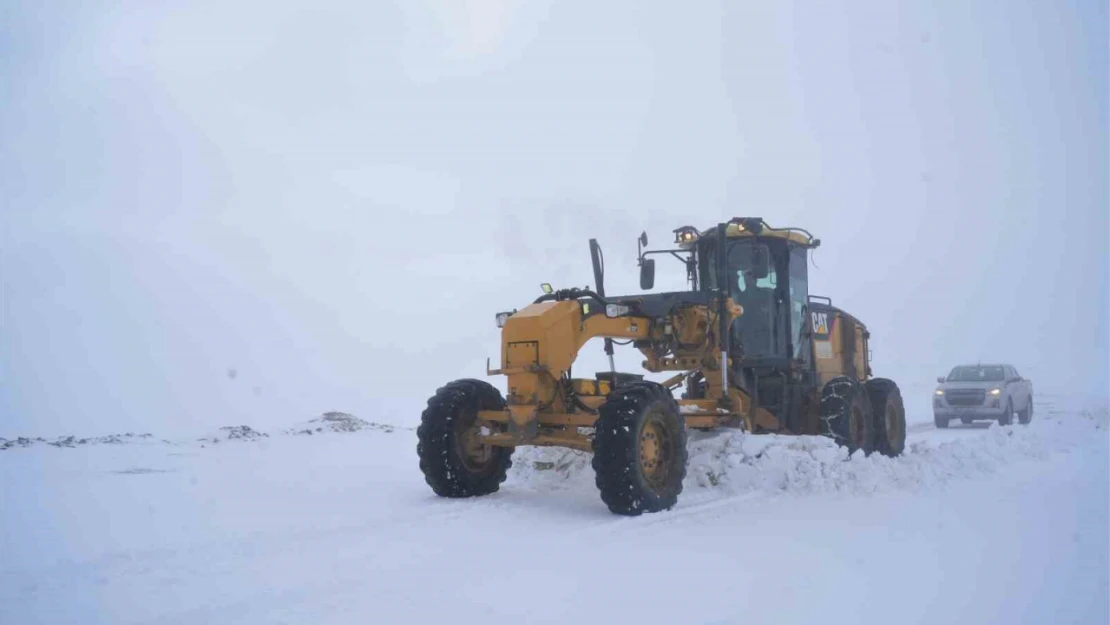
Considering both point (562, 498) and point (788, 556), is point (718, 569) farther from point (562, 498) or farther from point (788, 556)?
point (562, 498)

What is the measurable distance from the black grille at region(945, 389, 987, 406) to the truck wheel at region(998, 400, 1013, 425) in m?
0.59

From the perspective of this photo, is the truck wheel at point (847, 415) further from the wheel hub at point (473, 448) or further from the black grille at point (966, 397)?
the black grille at point (966, 397)

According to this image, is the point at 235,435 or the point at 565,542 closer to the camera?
the point at 565,542

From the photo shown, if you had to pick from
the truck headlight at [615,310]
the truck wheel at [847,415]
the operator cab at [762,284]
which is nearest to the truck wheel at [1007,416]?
the truck wheel at [847,415]

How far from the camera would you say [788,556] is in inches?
225

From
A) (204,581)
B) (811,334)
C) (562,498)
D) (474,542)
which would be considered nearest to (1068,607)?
(474,542)

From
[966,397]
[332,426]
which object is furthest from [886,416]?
[332,426]

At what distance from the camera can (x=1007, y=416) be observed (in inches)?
709

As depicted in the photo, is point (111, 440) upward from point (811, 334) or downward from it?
downward

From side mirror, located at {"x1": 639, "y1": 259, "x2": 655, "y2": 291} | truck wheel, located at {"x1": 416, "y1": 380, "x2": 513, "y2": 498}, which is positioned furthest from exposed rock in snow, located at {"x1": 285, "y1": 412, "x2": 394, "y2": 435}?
side mirror, located at {"x1": 639, "y1": 259, "x2": 655, "y2": 291}

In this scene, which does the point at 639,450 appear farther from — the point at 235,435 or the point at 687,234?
the point at 235,435

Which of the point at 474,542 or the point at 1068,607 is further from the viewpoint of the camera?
the point at 474,542

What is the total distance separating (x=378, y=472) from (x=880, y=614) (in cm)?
691

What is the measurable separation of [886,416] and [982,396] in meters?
7.83
